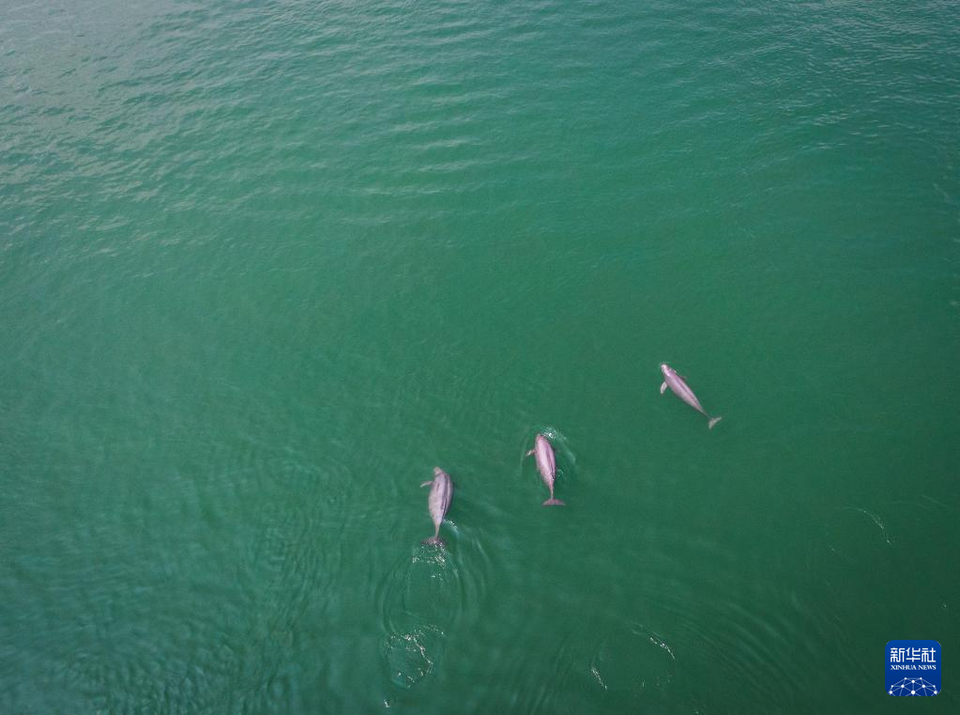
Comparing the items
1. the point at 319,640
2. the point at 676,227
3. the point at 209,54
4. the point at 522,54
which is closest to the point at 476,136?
the point at 522,54

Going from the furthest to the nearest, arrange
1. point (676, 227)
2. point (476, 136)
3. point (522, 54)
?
point (522, 54) < point (476, 136) < point (676, 227)

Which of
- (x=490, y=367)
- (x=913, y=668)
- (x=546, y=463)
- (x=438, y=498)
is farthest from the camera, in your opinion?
(x=490, y=367)

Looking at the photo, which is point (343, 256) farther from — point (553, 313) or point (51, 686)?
point (51, 686)

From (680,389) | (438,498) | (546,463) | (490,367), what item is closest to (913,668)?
(680,389)

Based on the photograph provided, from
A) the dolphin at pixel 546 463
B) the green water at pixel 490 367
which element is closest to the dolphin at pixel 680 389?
the green water at pixel 490 367

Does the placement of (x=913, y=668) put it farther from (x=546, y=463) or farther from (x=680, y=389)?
(x=546, y=463)

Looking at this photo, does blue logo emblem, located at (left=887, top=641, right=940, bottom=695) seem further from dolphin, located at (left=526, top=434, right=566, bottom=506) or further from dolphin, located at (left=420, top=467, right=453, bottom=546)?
dolphin, located at (left=420, top=467, right=453, bottom=546)

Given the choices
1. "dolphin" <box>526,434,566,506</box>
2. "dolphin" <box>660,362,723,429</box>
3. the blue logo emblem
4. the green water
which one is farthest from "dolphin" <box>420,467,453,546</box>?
the blue logo emblem
